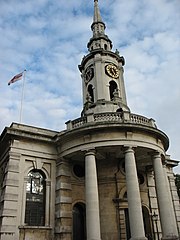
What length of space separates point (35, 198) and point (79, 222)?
456 cm

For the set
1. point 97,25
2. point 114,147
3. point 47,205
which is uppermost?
point 97,25

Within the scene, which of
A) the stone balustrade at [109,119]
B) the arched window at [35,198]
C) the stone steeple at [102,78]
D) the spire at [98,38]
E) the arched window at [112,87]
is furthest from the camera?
the spire at [98,38]

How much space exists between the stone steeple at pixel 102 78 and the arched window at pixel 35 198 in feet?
29.6

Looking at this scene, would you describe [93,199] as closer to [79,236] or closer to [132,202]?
[132,202]

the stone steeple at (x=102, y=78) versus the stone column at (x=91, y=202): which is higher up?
the stone steeple at (x=102, y=78)

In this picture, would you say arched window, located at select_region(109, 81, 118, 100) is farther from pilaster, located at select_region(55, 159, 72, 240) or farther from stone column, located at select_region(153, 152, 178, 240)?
pilaster, located at select_region(55, 159, 72, 240)

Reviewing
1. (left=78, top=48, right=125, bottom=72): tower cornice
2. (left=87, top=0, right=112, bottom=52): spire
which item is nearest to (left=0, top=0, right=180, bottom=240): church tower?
(left=78, top=48, right=125, bottom=72): tower cornice

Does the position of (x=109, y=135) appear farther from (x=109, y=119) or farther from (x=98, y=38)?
(x=98, y=38)

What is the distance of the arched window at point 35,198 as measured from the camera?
20891mm

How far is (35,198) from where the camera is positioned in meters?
21.7

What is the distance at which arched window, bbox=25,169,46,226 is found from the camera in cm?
2089

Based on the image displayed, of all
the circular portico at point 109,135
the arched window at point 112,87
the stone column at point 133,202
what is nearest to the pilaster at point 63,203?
the circular portico at point 109,135

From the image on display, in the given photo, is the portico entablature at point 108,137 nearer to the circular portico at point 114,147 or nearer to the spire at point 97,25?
the circular portico at point 114,147

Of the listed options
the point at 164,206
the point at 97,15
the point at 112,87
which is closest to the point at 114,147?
the point at 164,206
